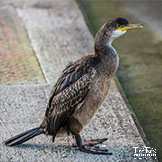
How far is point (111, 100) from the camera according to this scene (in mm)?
5746

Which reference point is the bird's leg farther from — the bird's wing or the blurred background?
the blurred background

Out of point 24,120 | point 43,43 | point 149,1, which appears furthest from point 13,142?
point 149,1

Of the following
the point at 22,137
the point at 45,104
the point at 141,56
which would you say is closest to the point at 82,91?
the point at 22,137

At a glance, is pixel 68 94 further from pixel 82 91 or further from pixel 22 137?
pixel 22 137

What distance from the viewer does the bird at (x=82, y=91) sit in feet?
14.9

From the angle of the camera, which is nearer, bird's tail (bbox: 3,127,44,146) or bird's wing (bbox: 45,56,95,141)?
bird's wing (bbox: 45,56,95,141)

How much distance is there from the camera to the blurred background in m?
5.71

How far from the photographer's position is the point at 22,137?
4.68m

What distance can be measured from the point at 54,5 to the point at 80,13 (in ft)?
2.34

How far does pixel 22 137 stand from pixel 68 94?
709 millimetres

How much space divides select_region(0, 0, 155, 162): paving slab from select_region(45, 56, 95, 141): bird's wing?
32 cm

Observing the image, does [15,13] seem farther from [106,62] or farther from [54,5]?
[106,62]

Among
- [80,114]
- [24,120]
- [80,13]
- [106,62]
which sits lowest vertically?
[80,13]

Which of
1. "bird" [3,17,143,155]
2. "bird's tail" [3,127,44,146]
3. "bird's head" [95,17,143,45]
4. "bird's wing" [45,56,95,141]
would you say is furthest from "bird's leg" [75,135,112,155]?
"bird's head" [95,17,143,45]
